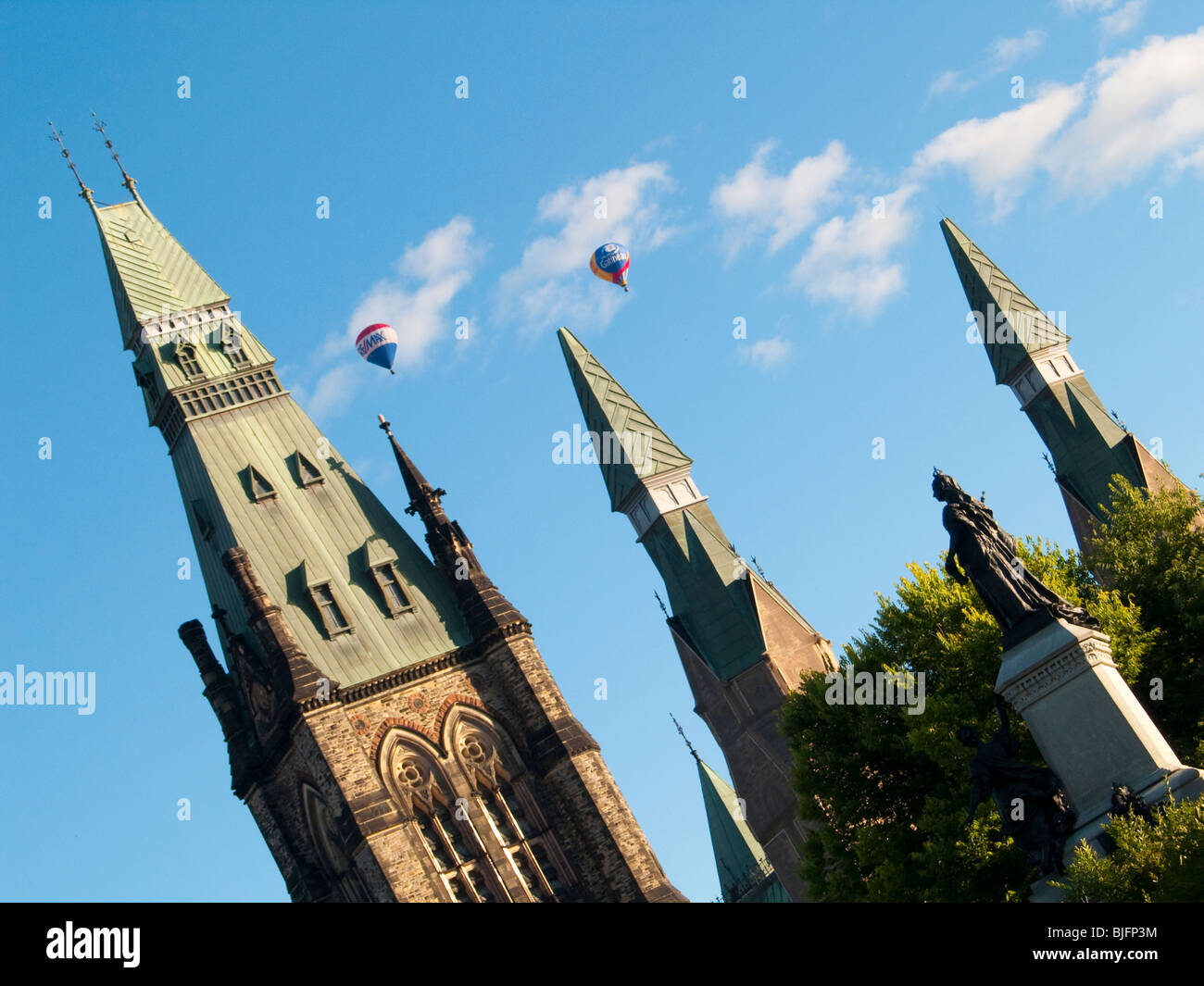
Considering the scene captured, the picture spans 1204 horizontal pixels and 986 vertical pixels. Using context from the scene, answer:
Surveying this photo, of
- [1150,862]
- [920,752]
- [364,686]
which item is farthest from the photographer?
[364,686]

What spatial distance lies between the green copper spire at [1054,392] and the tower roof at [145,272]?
33813 mm

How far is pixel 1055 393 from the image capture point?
7362 centimetres

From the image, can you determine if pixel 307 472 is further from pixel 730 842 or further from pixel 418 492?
pixel 730 842

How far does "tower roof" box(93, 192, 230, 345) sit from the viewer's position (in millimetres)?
67875

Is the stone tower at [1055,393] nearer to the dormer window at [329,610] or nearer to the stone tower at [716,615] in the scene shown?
the stone tower at [716,615]

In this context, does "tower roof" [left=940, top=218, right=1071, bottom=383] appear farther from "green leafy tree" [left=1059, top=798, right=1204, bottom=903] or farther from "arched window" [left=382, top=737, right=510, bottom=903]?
"green leafy tree" [left=1059, top=798, right=1204, bottom=903]

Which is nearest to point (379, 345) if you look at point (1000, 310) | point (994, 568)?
point (1000, 310)

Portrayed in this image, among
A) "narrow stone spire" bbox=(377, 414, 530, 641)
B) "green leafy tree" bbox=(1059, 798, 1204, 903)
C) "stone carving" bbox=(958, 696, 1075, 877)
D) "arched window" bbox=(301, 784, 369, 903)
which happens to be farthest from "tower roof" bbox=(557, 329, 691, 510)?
"green leafy tree" bbox=(1059, 798, 1204, 903)

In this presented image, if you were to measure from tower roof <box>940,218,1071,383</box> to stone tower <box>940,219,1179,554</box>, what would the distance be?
42mm

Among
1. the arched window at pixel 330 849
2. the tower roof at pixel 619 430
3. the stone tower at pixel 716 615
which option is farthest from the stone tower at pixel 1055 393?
the arched window at pixel 330 849

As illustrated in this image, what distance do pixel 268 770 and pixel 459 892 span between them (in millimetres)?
9276

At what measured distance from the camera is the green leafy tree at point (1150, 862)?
2186cm

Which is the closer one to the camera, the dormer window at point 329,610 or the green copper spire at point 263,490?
the dormer window at point 329,610

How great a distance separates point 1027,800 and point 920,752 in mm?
13353
